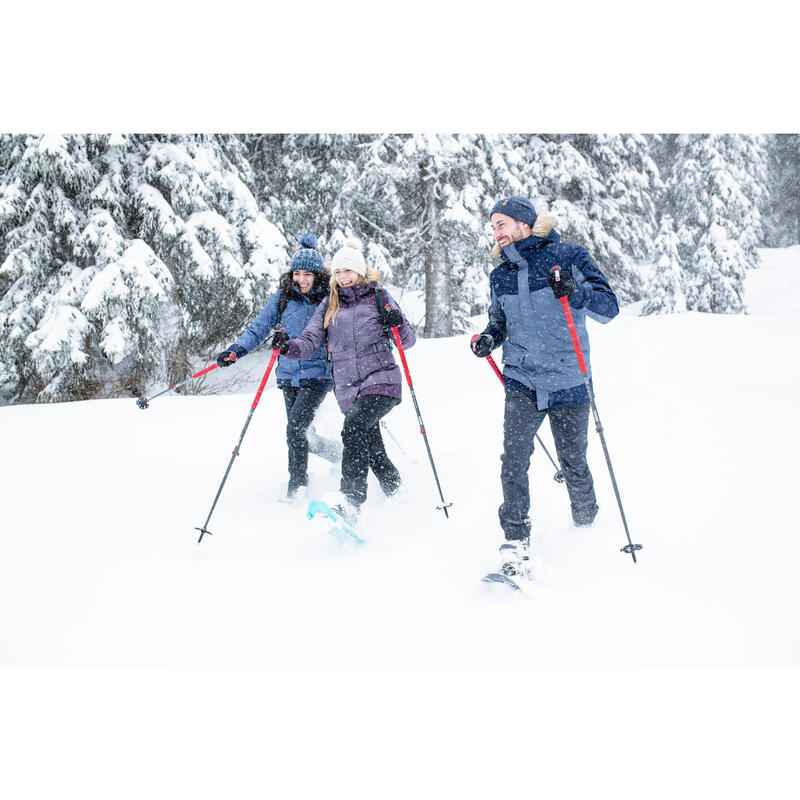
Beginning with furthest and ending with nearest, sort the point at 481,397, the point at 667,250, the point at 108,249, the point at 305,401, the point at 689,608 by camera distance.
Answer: the point at 667,250, the point at 108,249, the point at 481,397, the point at 305,401, the point at 689,608

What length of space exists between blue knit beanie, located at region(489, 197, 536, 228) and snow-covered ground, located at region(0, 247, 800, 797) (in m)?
1.89

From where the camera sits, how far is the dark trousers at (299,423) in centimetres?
513

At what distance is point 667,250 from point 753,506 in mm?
14941

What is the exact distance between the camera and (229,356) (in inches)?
176

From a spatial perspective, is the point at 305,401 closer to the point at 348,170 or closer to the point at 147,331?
the point at 147,331

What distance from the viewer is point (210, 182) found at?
34.9 ft

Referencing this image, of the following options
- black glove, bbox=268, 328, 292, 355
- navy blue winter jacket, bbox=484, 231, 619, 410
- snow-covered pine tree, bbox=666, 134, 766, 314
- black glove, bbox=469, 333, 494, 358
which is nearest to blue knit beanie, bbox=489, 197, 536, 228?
navy blue winter jacket, bbox=484, 231, 619, 410

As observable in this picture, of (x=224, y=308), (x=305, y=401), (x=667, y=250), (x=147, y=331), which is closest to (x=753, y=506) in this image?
(x=305, y=401)

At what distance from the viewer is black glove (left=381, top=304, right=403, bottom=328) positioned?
14.4ft

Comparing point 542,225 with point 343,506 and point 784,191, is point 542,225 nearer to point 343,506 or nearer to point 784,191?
point 343,506

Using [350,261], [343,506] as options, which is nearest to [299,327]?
[350,261]

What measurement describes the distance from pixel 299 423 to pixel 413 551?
1.58 metres

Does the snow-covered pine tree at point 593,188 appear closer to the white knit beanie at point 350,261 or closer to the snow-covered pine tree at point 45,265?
the snow-covered pine tree at point 45,265

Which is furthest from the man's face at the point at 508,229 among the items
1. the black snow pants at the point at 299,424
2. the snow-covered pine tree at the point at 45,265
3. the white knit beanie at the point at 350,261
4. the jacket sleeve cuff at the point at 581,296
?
the snow-covered pine tree at the point at 45,265
